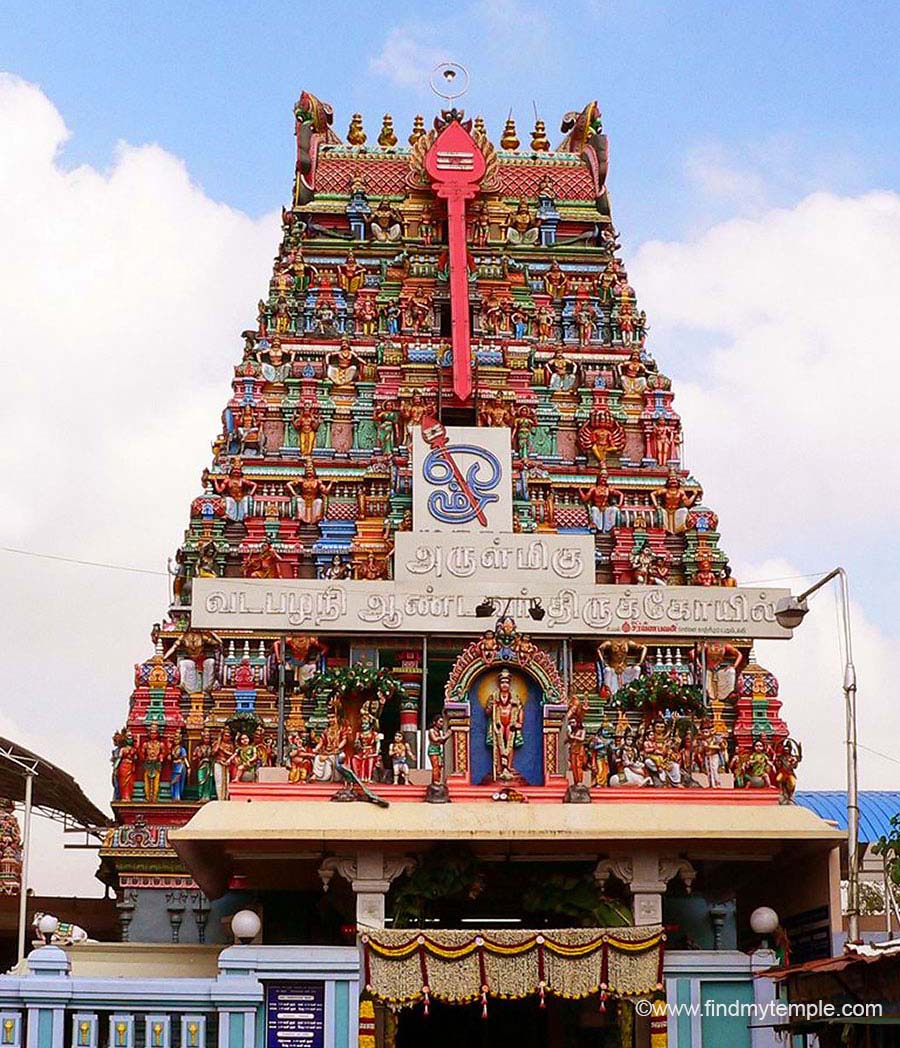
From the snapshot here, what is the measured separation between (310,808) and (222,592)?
685 centimetres

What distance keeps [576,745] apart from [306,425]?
14770 mm

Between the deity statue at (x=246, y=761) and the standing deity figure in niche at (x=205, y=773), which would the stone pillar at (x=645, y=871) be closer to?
the deity statue at (x=246, y=761)

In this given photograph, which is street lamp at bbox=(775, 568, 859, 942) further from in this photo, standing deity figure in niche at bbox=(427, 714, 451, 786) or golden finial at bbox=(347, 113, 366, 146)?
golden finial at bbox=(347, 113, 366, 146)

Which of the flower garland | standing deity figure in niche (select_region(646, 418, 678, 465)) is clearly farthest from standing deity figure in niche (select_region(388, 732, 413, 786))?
standing deity figure in niche (select_region(646, 418, 678, 465))

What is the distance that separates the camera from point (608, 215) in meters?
49.7

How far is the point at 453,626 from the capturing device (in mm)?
34875

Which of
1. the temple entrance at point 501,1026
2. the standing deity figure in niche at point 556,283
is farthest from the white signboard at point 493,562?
the standing deity figure in niche at point 556,283

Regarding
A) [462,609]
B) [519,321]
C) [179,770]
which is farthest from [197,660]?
[519,321]

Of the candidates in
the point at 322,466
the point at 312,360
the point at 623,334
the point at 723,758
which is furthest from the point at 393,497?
the point at 723,758

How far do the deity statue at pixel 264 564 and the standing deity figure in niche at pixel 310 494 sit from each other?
→ 1459 millimetres

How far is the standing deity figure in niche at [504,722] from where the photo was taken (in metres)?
32.0

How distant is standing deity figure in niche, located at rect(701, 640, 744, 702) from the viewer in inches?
1550

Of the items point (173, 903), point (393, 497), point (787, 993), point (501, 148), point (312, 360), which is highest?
point (501, 148)

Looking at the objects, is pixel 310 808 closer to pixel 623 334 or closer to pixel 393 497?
pixel 393 497
